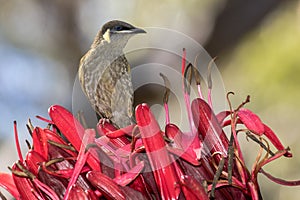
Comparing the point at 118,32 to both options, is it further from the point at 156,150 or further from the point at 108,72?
the point at 156,150

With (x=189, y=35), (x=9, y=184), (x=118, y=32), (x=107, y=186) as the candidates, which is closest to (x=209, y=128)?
(x=107, y=186)

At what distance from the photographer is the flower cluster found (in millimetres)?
820

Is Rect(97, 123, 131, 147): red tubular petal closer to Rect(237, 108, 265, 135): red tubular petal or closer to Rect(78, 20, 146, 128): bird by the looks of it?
Rect(237, 108, 265, 135): red tubular petal

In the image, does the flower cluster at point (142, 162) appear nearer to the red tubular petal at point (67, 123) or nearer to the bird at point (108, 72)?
the red tubular petal at point (67, 123)

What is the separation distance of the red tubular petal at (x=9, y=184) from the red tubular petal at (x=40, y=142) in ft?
0.26

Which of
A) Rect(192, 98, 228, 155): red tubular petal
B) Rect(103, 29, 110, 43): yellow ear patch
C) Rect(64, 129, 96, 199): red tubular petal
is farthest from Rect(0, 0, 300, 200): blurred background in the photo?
Rect(64, 129, 96, 199): red tubular petal

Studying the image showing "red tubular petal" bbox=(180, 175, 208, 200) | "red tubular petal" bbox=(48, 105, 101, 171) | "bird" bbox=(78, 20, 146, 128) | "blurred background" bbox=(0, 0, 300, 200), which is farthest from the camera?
"blurred background" bbox=(0, 0, 300, 200)

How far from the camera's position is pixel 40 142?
0.88 metres

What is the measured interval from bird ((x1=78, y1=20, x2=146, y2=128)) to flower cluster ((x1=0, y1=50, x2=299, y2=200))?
0.46m

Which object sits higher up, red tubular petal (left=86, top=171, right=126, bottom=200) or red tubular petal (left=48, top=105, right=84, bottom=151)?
red tubular petal (left=48, top=105, right=84, bottom=151)

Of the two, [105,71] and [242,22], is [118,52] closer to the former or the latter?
[105,71]

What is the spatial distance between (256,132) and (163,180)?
0.50ft

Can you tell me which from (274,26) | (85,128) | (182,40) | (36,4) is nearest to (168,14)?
(182,40)

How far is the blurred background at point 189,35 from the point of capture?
1.67 metres
